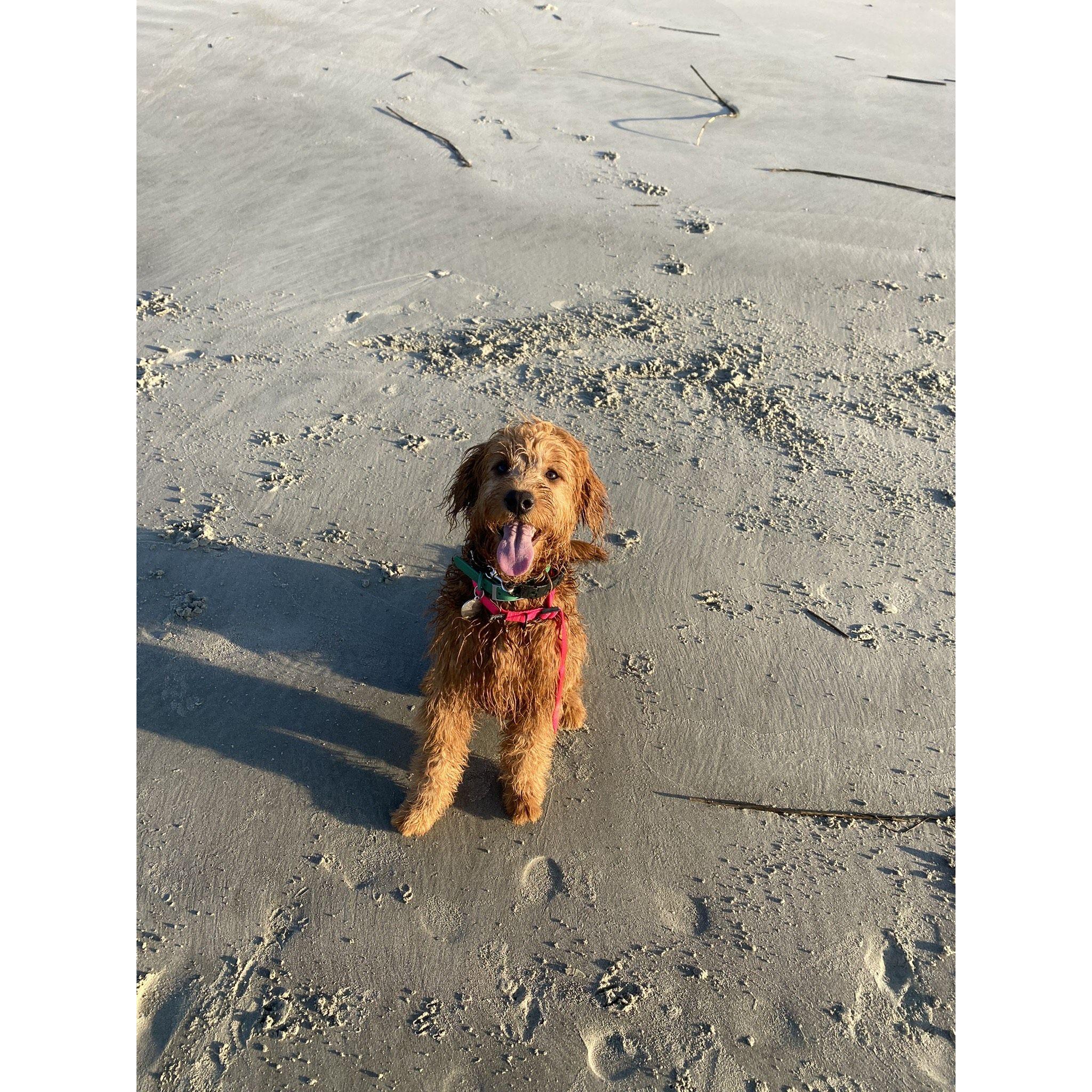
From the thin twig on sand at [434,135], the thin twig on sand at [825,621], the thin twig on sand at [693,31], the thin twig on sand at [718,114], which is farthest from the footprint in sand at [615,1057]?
the thin twig on sand at [693,31]

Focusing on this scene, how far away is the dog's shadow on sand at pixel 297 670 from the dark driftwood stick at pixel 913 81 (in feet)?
25.0

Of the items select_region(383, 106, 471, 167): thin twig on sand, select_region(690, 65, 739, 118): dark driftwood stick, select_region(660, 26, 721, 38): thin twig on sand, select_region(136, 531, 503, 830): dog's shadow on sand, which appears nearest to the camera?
select_region(136, 531, 503, 830): dog's shadow on sand

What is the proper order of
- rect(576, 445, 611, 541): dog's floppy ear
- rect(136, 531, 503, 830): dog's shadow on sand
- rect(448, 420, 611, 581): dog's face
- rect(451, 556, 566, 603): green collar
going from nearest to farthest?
rect(448, 420, 611, 581): dog's face, rect(451, 556, 566, 603): green collar, rect(576, 445, 611, 541): dog's floppy ear, rect(136, 531, 503, 830): dog's shadow on sand

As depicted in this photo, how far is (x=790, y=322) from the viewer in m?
6.06

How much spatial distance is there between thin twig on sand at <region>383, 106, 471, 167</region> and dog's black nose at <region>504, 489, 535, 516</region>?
18.7 ft

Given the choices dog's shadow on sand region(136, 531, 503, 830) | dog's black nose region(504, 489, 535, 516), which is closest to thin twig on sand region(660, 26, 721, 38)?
dog's shadow on sand region(136, 531, 503, 830)

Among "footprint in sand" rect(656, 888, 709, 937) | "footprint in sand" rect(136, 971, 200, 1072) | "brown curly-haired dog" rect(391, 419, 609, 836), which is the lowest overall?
"footprint in sand" rect(136, 971, 200, 1072)

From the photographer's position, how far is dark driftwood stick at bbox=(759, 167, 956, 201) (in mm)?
7125

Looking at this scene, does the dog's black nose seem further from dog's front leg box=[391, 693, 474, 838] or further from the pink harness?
dog's front leg box=[391, 693, 474, 838]

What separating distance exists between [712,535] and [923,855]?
196 centimetres

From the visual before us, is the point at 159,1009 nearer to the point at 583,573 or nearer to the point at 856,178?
the point at 583,573

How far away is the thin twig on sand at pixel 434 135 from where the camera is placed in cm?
749

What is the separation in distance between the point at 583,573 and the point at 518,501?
170 cm

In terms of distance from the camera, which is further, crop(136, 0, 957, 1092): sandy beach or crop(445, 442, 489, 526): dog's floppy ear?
crop(445, 442, 489, 526): dog's floppy ear
